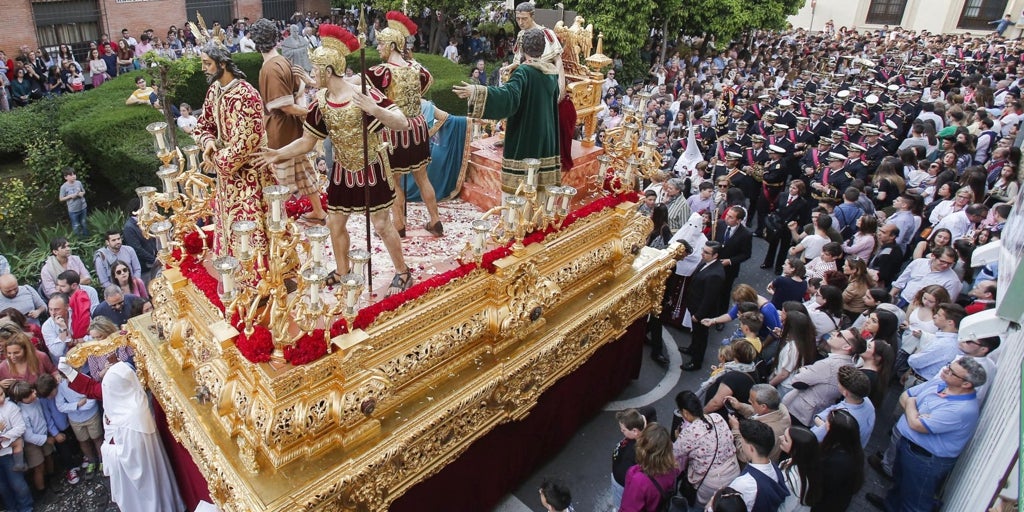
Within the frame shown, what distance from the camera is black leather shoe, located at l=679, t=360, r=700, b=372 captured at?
7984 mm

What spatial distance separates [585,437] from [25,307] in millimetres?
6145

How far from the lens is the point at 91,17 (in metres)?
21.6

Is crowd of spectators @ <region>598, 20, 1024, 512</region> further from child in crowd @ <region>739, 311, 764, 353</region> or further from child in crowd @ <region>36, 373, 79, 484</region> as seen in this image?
child in crowd @ <region>36, 373, 79, 484</region>

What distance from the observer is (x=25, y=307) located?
267 inches

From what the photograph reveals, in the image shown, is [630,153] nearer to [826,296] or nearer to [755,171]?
[826,296]

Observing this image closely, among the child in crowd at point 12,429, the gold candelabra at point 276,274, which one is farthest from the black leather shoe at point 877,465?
the child in crowd at point 12,429

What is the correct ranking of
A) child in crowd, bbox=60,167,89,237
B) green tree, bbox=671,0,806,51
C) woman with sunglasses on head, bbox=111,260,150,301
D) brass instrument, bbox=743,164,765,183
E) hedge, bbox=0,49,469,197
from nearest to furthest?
woman with sunglasses on head, bbox=111,260,150,301
child in crowd, bbox=60,167,89,237
brass instrument, bbox=743,164,765,183
hedge, bbox=0,49,469,197
green tree, bbox=671,0,806,51

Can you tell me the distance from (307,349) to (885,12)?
1812 inches

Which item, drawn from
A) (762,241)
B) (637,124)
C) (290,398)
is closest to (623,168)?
(637,124)

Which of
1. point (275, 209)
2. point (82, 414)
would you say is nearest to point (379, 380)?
point (275, 209)

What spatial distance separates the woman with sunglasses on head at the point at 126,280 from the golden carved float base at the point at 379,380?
5.47 feet

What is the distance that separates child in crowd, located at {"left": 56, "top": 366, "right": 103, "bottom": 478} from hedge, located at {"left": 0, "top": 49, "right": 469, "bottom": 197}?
240 inches

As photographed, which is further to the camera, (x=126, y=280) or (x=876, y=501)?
(x=126, y=280)

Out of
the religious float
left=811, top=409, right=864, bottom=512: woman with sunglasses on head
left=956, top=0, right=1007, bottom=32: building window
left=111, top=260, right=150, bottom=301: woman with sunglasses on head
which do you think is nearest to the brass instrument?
the religious float
